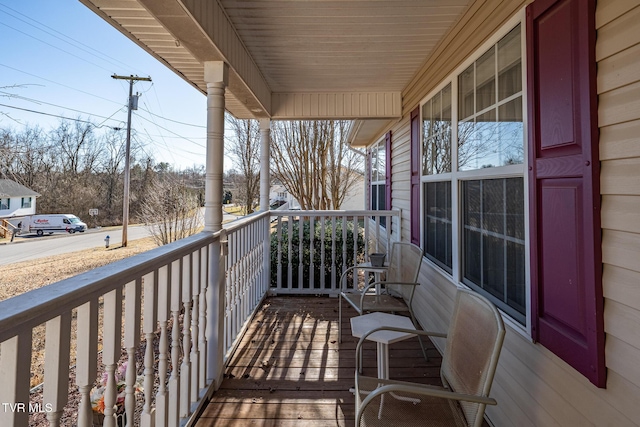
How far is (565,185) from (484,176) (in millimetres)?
726

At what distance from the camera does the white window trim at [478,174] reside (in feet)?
5.09

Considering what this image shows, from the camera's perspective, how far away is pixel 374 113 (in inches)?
160

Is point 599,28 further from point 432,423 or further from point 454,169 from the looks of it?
point 432,423

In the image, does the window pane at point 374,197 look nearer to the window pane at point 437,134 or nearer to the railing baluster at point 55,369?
the window pane at point 437,134

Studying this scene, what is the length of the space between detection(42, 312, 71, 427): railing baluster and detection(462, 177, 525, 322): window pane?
6.30ft

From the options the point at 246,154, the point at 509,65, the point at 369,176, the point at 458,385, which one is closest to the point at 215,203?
the point at 458,385

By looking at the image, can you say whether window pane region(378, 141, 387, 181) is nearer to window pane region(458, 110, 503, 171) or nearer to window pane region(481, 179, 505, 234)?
window pane region(458, 110, 503, 171)

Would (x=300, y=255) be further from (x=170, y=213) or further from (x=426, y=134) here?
(x=170, y=213)

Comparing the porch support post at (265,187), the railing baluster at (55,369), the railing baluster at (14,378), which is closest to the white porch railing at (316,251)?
the porch support post at (265,187)

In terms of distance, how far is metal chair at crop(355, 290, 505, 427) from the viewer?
1177 mm

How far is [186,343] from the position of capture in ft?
5.87

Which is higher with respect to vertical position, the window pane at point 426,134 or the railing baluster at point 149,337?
the window pane at point 426,134

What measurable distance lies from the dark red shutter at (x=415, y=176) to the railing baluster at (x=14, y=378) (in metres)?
3.14

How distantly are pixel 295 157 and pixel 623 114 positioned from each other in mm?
9347
